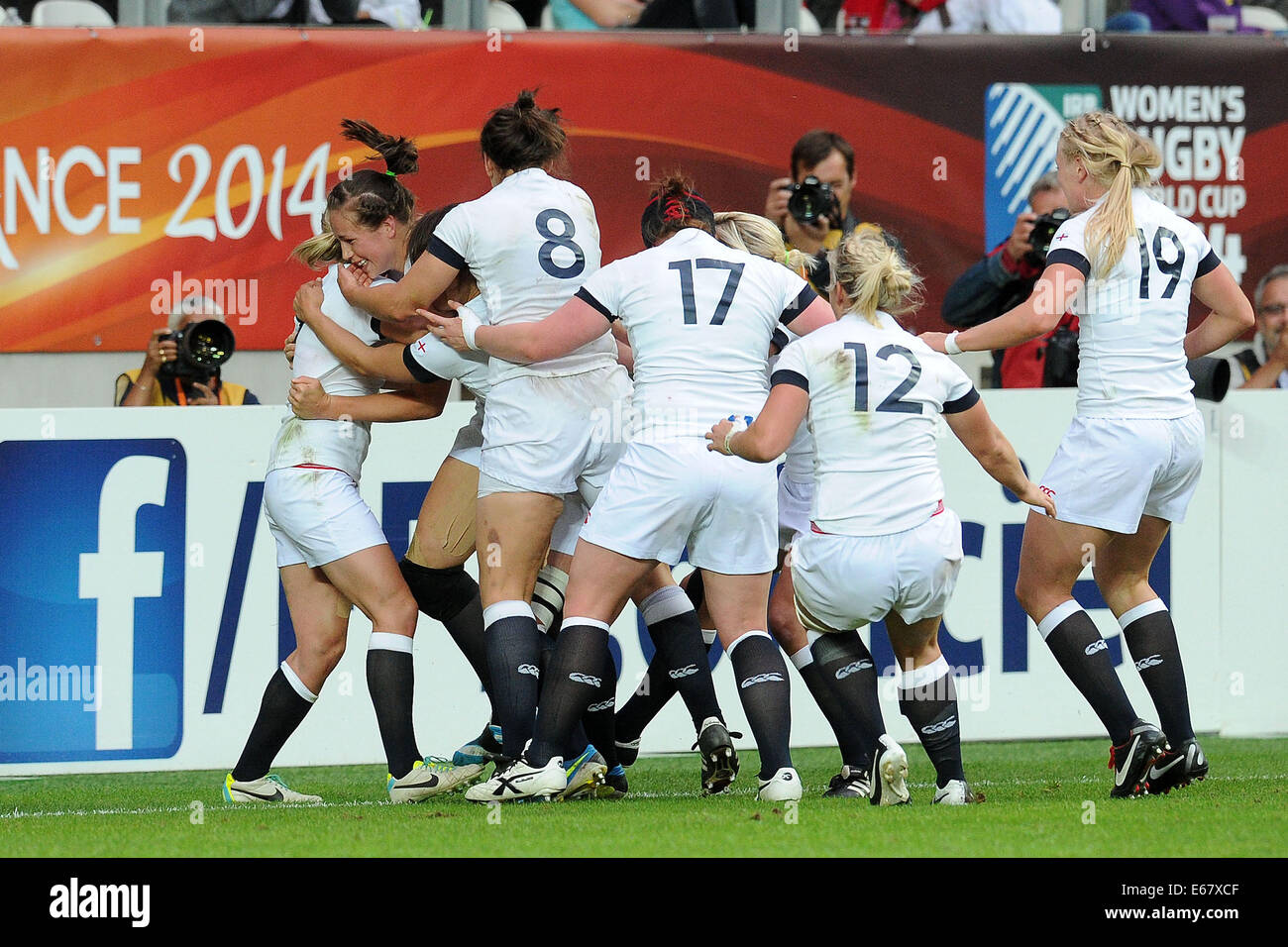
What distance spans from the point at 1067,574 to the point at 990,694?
6.72 feet

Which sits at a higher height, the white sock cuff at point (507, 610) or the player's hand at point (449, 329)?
the player's hand at point (449, 329)

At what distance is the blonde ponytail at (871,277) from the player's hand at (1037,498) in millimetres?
641

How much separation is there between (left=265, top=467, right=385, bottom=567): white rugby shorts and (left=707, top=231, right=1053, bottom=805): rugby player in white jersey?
50.5 inches

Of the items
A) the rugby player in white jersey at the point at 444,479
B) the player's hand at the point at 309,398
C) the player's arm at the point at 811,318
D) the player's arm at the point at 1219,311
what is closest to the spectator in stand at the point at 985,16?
the player's arm at the point at 1219,311

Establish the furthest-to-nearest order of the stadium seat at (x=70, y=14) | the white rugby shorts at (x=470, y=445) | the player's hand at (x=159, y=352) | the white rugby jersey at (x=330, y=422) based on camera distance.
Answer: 1. the stadium seat at (x=70, y=14)
2. the player's hand at (x=159, y=352)
3. the white rugby shorts at (x=470, y=445)
4. the white rugby jersey at (x=330, y=422)

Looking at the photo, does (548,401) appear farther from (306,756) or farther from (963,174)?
(963,174)

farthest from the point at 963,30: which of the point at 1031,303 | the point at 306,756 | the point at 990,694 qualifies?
the point at 306,756

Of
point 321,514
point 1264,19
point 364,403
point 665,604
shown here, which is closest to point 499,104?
point 364,403

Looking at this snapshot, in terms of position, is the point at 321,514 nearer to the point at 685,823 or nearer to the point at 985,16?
the point at 685,823

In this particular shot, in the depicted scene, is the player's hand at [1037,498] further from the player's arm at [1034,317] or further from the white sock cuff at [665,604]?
the white sock cuff at [665,604]

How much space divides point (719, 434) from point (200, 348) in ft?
10.6

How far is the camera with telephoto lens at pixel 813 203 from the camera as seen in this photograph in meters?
7.70

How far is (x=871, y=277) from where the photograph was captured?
5.14m

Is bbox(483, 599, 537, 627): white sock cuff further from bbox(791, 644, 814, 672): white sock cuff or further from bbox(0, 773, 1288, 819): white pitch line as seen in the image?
bbox(791, 644, 814, 672): white sock cuff
